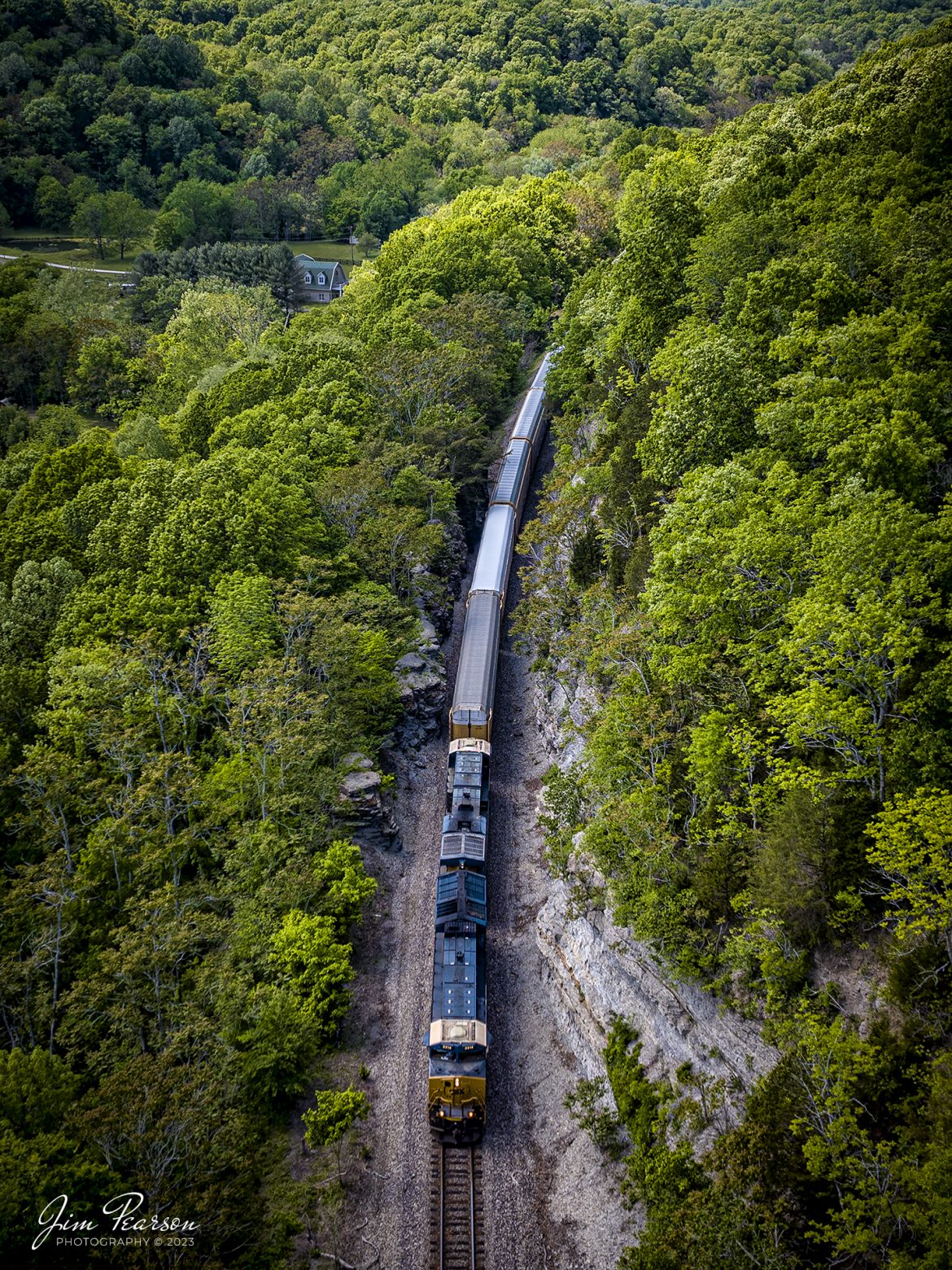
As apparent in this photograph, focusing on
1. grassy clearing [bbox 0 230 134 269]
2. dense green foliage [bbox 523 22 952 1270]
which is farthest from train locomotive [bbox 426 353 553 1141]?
grassy clearing [bbox 0 230 134 269]

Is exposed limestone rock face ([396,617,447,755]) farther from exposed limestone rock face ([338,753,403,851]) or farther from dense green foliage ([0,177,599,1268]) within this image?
exposed limestone rock face ([338,753,403,851])

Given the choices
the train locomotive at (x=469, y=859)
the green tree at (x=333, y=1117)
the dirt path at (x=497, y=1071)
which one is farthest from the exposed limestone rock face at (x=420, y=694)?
the green tree at (x=333, y=1117)

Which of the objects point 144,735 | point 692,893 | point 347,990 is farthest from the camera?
point 144,735

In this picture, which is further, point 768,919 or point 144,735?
point 144,735

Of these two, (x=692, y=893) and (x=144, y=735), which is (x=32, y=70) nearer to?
(x=144, y=735)

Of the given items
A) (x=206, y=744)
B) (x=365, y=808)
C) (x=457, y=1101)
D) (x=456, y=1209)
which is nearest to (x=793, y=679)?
(x=457, y=1101)

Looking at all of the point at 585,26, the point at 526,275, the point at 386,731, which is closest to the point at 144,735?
the point at 386,731

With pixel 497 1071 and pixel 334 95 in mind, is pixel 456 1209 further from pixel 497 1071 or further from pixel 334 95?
pixel 334 95
